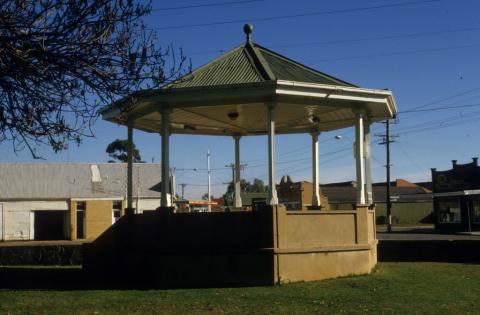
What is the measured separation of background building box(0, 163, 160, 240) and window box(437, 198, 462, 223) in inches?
897

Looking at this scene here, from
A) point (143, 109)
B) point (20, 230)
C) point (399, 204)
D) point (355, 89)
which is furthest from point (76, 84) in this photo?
point (399, 204)

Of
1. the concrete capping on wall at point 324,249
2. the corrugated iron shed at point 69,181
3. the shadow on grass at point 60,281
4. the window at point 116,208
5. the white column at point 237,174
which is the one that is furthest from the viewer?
the window at point 116,208

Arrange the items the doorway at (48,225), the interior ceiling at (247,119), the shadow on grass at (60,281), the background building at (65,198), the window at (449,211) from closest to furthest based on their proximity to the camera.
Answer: the shadow on grass at (60,281)
the interior ceiling at (247,119)
the background building at (65,198)
the doorway at (48,225)
the window at (449,211)

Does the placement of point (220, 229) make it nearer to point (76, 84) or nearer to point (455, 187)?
point (76, 84)

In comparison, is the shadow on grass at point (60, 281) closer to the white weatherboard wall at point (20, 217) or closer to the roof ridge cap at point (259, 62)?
the roof ridge cap at point (259, 62)

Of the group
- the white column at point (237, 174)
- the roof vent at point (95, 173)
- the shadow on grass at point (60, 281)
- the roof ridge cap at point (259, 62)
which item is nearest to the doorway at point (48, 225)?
the roof vent at point (95, 173)

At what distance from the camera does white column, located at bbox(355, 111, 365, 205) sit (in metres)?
16.5

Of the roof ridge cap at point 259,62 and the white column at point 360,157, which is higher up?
the roof ridge cap at point 259,62

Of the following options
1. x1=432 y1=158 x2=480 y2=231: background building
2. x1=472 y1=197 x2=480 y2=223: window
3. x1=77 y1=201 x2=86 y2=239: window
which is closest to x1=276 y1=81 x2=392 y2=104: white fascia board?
x1=432 y1=158 x2=480 y2=231: background building

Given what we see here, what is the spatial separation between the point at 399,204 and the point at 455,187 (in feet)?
66.6

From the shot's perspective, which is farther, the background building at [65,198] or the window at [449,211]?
the window at [449,211]

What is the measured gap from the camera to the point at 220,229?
15.0 m

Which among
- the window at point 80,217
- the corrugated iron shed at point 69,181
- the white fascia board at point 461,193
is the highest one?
the corrugated iron shed at point 69,181

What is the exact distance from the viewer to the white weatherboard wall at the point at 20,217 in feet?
157
